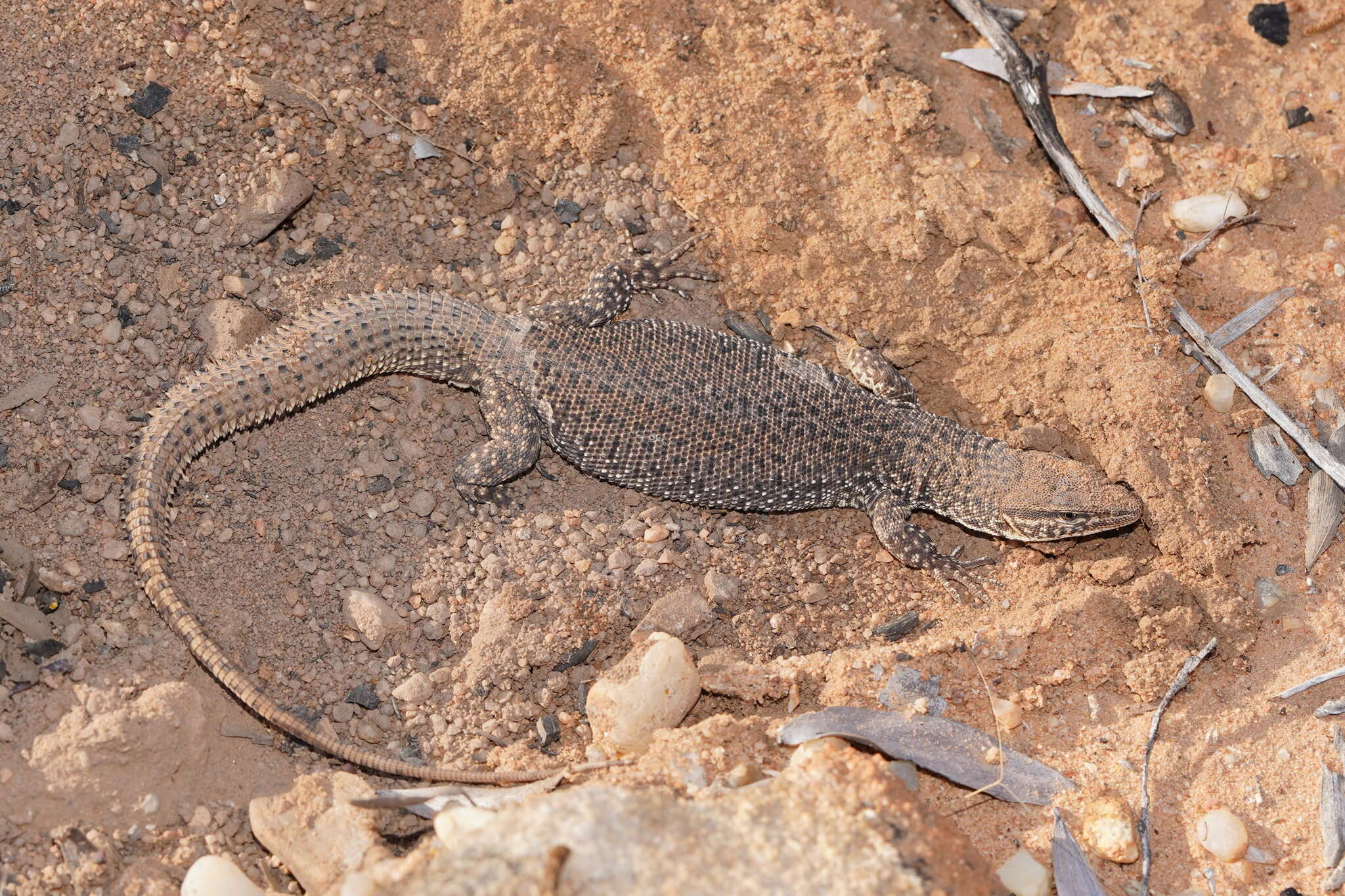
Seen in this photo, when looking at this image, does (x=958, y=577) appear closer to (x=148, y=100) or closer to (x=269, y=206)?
(x=269, y=206)

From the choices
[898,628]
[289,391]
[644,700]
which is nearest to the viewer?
[644,700]

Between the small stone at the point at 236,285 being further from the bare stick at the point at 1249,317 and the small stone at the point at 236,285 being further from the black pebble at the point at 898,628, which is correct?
the bare stick at the point at 1249,317

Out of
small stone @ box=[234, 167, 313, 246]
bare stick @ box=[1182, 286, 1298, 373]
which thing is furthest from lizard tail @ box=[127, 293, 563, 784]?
bare stick @ box=[1182, 286, 1298, 373]

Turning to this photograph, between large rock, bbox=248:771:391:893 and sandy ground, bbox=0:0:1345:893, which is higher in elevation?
sandy ground, bbox=0:0:1345:893

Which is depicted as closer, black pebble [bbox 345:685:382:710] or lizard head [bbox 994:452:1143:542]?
black pebble [bbox 345:685:382:710]

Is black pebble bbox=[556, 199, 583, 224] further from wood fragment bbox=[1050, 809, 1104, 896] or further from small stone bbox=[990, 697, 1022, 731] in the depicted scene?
wood fragment bbox=[1050, 809, 1104, 896]

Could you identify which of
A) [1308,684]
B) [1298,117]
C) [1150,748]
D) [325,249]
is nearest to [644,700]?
[1150,748]

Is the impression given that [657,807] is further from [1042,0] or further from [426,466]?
[1042,0]
